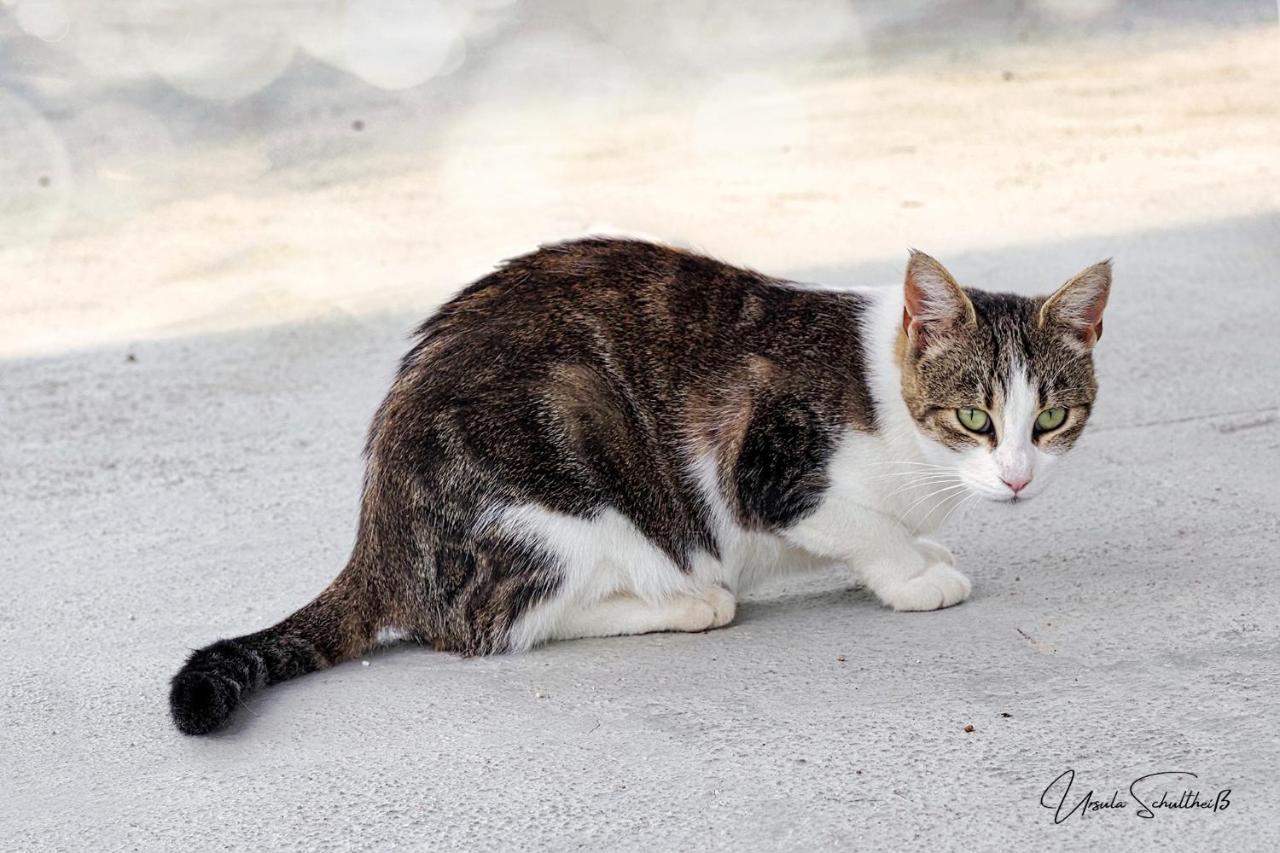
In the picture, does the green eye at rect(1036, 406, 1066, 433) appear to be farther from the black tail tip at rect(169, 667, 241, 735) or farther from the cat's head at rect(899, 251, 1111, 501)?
the black tail tip at rect(169, 667, 241, 735)

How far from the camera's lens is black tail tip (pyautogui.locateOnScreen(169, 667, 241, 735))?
2.74m

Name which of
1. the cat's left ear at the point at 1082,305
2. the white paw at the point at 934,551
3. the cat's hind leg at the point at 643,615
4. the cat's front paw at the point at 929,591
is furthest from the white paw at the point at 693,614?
the cat's left ear at the point at 1082,305

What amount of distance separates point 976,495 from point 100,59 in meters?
7.95

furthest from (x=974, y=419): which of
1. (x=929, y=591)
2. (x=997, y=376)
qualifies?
(x=929, y=591)

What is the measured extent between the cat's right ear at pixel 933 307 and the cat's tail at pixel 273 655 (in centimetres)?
125

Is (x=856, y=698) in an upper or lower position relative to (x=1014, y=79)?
lower

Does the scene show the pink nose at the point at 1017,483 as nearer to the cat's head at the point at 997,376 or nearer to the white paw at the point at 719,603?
the cat's head at the point at 997,376

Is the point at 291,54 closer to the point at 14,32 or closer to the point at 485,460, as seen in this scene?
the point at 14,32

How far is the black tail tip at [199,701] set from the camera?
8.98 feet

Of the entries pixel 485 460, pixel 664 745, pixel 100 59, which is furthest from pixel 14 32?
pixel 664 745

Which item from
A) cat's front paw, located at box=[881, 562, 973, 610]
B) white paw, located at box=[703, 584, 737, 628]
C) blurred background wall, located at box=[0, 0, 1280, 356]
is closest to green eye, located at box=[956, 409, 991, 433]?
cat's front paw, located at box=[881, 562, 973, 610]

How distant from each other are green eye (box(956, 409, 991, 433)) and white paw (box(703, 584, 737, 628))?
0.63 m

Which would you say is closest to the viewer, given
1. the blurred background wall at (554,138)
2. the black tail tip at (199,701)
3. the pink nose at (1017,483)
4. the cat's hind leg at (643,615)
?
the black tail tip at (199,701)

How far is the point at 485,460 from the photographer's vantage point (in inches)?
120
